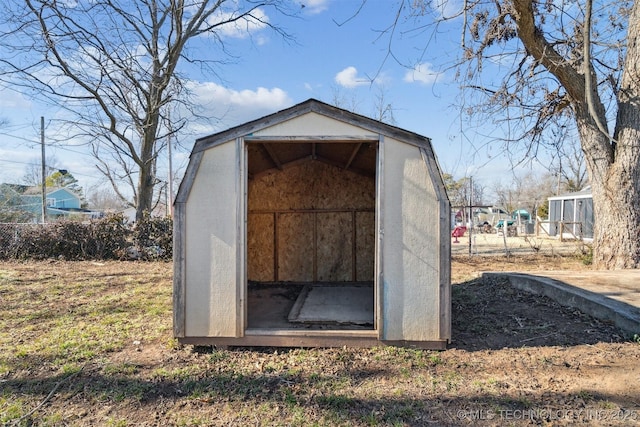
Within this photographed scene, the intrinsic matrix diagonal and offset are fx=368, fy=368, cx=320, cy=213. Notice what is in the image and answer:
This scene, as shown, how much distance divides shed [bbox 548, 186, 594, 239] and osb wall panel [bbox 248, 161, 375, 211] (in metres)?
13.1

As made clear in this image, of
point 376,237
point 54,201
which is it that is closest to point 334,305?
point 376,237

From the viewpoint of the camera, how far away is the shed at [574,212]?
1734 cm

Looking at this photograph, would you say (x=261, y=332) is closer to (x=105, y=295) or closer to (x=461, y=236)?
(x=105, y=295)

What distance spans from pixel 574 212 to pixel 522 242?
15.8 ft

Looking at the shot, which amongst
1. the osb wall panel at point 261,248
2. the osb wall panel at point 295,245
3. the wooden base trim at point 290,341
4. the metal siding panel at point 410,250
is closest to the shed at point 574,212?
the osb wall panel at point 295,245

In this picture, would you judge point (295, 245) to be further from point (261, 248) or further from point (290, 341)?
point (290, 341)

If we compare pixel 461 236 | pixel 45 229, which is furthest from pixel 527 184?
pixel 45 229

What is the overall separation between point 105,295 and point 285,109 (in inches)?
190

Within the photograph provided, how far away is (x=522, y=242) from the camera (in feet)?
54.6

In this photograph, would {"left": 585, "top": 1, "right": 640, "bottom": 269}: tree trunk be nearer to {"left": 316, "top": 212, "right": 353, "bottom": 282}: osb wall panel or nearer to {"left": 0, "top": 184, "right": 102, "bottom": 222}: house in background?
{"left": 316, "top": 212, "right": 353, "bottom": 282}: osb wall panel

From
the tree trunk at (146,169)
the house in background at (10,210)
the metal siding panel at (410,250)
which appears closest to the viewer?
the metal siding panel at (410,250)

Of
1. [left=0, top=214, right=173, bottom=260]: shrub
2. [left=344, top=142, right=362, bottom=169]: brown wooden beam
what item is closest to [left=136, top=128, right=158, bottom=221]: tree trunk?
[left=0, top=214, right=173, bottom=260]: shrub

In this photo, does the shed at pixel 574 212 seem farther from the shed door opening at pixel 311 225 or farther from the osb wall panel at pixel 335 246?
the osb wall panel at pixel 335 246

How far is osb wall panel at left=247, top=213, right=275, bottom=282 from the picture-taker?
281 inches
